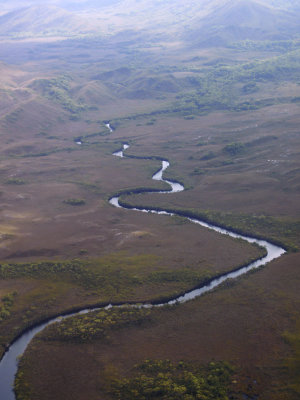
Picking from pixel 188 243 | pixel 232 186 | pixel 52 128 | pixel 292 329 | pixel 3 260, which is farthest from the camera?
pixel 52 128

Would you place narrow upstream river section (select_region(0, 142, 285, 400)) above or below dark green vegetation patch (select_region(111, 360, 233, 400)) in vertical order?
below

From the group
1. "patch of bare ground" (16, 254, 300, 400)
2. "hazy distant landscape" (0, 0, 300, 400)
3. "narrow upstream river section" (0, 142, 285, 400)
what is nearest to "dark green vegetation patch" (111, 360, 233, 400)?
"hazy distant landscape" (0, 0, 300, 400)

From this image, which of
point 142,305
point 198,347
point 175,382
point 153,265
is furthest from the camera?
point 153,265

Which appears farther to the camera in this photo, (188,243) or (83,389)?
(188,243)

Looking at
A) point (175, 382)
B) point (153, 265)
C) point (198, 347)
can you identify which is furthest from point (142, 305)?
point (175, 382)

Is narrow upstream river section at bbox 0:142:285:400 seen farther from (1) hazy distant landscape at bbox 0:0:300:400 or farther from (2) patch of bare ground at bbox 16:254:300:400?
(2) patch of bare ground at bbox 16:254:300:400

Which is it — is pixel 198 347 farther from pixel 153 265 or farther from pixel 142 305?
pixel 153 265

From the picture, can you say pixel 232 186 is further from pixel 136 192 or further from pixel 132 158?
pixel 132 158

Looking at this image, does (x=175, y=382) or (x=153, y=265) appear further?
(x=153, y=265)

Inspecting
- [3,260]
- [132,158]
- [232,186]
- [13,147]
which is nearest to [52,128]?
[13,147]

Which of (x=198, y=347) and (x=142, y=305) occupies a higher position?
(x=198, y=347)

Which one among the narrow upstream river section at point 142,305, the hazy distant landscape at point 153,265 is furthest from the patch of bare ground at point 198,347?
the narrow upstream river section at point 142,305
